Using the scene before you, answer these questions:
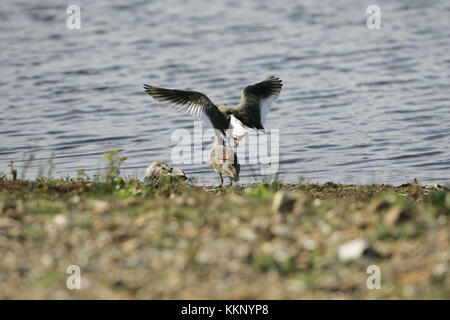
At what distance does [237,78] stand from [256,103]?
821 cm

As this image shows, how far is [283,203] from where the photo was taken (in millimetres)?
6406

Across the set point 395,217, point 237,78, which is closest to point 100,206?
point 395,217

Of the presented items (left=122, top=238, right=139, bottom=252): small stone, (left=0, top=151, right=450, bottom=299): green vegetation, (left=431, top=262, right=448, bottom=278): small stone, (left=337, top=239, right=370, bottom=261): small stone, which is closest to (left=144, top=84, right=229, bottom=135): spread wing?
(left=0, top=151, right=450, bottom=299): green vegetation

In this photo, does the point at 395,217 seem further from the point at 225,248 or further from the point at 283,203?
the point at 225,248

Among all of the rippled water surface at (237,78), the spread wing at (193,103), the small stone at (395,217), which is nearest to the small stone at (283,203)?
the small stone at (395,217)

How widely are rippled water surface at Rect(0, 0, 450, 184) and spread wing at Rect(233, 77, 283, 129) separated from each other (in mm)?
1162

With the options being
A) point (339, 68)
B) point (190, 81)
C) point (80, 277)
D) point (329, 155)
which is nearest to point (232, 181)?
point (329, 155)

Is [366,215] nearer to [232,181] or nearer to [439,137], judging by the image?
[232,181]

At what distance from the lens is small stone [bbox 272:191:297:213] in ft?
20.9

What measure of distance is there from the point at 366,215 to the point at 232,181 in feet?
17.1

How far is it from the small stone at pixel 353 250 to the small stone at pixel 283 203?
862 millimetres

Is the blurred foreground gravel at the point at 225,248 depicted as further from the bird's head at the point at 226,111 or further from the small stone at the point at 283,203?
the bird's head at the point at 226,111

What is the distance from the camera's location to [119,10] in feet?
96.2

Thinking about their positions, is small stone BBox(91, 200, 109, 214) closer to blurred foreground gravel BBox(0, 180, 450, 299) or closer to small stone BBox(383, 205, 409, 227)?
blurred foreground gravel BBox(0, 180, 450, 299)
